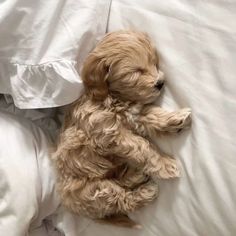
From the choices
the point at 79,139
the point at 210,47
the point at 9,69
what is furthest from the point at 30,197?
the point at 210,47

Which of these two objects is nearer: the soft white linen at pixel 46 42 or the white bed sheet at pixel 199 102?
the white bed sheet at pixel 199 102

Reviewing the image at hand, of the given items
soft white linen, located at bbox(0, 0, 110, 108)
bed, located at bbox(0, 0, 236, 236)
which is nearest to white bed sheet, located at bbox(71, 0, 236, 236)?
bed, located at bbox(0, 0, 236, 236)

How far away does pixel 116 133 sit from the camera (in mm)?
1020

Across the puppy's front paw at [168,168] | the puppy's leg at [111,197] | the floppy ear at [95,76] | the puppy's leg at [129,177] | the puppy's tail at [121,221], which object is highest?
the floppy ear at [95,76]

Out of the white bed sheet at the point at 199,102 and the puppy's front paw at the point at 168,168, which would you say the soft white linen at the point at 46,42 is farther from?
the puppy's front paw at the point at 168,168

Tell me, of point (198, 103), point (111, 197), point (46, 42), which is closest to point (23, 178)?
point (111, 197)

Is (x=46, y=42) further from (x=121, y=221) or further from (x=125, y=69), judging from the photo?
(x=121, y=221)

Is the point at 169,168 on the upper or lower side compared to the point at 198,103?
lower

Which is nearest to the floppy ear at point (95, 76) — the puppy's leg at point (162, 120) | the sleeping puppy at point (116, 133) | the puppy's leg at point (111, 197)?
Result: the sleeping puppy at point (116, 133)

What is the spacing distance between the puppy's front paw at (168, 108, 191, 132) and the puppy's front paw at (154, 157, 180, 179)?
0.08 metres

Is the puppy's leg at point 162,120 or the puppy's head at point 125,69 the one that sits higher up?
the puppy's head at point 125,69

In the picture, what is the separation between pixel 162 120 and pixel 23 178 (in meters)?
0.39

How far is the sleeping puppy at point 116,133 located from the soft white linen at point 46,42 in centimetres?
7

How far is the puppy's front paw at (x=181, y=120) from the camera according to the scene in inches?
38.3
